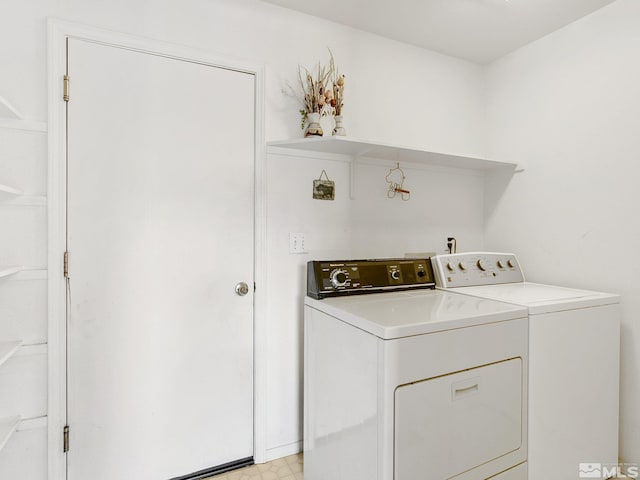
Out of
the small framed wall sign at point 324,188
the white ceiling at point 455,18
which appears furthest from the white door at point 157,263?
→ the white ceiling at point 455,18

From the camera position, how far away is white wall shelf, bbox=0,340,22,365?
124 centimetres

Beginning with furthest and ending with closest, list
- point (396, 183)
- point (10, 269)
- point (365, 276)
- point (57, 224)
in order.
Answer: point (396, 183) → point (365, 276) → point (57, 224) → point (10, 269)

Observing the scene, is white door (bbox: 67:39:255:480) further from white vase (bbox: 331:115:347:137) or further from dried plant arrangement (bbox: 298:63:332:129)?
white vase (bbox: 331:115:347:137)

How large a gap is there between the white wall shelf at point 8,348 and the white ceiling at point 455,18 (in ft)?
6.66

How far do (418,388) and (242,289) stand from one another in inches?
39.7

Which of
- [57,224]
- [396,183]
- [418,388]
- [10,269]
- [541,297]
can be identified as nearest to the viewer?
[418,388]

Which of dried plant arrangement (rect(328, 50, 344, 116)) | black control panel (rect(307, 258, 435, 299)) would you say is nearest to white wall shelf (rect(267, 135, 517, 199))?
dried plant arrangement (rect(328, 50, 344, 116))

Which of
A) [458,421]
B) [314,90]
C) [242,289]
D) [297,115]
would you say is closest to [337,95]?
[314,90]

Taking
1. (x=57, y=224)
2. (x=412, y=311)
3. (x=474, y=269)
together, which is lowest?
(x=412, y=311)

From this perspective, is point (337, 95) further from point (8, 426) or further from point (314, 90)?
point (8, 426)

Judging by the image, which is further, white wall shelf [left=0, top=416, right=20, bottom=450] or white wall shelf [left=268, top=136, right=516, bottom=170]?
white wall shelf [left=268, top=136, right=516, bottom=170]

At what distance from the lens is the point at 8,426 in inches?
53.8

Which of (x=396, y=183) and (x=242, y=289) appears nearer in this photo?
(x=242, y=289)

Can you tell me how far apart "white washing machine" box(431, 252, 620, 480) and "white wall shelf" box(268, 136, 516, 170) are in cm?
81
